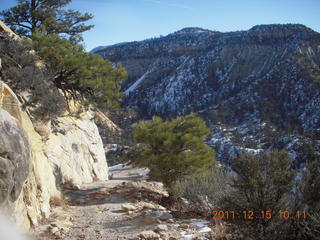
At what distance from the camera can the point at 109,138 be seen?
41719mm

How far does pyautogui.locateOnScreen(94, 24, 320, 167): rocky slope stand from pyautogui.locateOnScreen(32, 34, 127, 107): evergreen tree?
25.5 metres

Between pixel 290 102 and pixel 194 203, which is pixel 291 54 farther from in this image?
pixel 194 203

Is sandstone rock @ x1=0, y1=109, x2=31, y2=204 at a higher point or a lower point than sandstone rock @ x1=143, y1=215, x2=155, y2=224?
higher

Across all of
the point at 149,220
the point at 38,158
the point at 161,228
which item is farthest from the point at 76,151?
the point at 161,228

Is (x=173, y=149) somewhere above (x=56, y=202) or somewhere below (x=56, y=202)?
above

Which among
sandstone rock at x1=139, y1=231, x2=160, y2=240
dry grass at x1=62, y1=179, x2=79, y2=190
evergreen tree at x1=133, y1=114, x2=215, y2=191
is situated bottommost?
sandstone rock at x1=139, y1=231, x2=160, y2=240

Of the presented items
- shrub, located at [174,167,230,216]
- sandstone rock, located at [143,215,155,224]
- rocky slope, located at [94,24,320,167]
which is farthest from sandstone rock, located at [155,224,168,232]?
rocky slope, located at [94,24,320,167]

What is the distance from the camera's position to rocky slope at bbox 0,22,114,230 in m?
4.72

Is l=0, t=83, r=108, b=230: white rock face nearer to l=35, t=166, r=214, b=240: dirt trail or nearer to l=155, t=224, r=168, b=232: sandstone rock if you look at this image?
l=35, t=166, r=214, b=240: dirt trail

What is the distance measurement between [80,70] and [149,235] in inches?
313

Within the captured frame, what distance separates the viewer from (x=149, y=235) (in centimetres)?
506

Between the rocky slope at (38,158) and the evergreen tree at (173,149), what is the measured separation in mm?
2621
